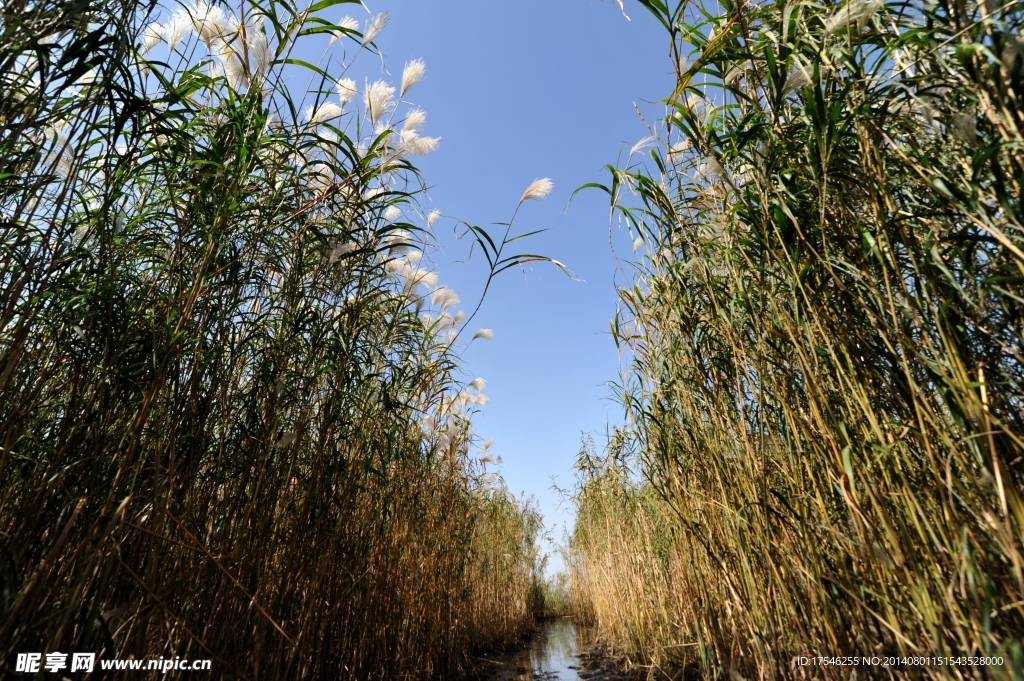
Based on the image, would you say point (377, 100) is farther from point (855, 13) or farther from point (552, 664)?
point (552, 664)

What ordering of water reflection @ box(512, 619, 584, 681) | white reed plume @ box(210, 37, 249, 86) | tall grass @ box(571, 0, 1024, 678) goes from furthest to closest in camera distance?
water reflection @ box(512, 619, 584, 681), white reed plume @ box(210, 37, 249, 86), tall grass @ box(571, 0, 1024, 678)

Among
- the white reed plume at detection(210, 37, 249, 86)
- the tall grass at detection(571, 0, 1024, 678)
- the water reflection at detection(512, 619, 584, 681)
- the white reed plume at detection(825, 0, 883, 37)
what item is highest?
the white reed plume at detection(210, 37, 249, 86)

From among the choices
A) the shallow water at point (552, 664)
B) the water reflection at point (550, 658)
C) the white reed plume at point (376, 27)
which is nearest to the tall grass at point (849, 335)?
the white reed plume at point (376, 27)

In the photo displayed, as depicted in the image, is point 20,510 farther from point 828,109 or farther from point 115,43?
point 828,109

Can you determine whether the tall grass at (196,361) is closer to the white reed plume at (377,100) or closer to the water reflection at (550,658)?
the white reed plume at (377,100)

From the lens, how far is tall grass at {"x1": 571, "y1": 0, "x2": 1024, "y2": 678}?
1.10m

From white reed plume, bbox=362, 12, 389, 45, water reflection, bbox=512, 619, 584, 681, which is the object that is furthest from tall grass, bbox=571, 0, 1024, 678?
water reflection, bbox=512, 619, 584, 681

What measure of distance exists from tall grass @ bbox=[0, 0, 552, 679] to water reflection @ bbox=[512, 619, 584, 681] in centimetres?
210

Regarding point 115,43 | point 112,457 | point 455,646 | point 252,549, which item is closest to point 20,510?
point 112,457

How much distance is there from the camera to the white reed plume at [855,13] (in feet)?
4.06

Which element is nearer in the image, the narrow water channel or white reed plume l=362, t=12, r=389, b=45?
white reed plume l=362, t=12, r=389, b=45

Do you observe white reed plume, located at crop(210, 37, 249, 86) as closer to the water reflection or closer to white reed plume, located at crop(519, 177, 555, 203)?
white reed plume, located at crop(519, 177, 555, 203)

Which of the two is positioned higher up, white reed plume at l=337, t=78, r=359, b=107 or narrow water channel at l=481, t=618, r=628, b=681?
white reed plume at l=337, t=78, r=359, b=107

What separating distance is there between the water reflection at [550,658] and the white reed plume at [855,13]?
4.65 m
